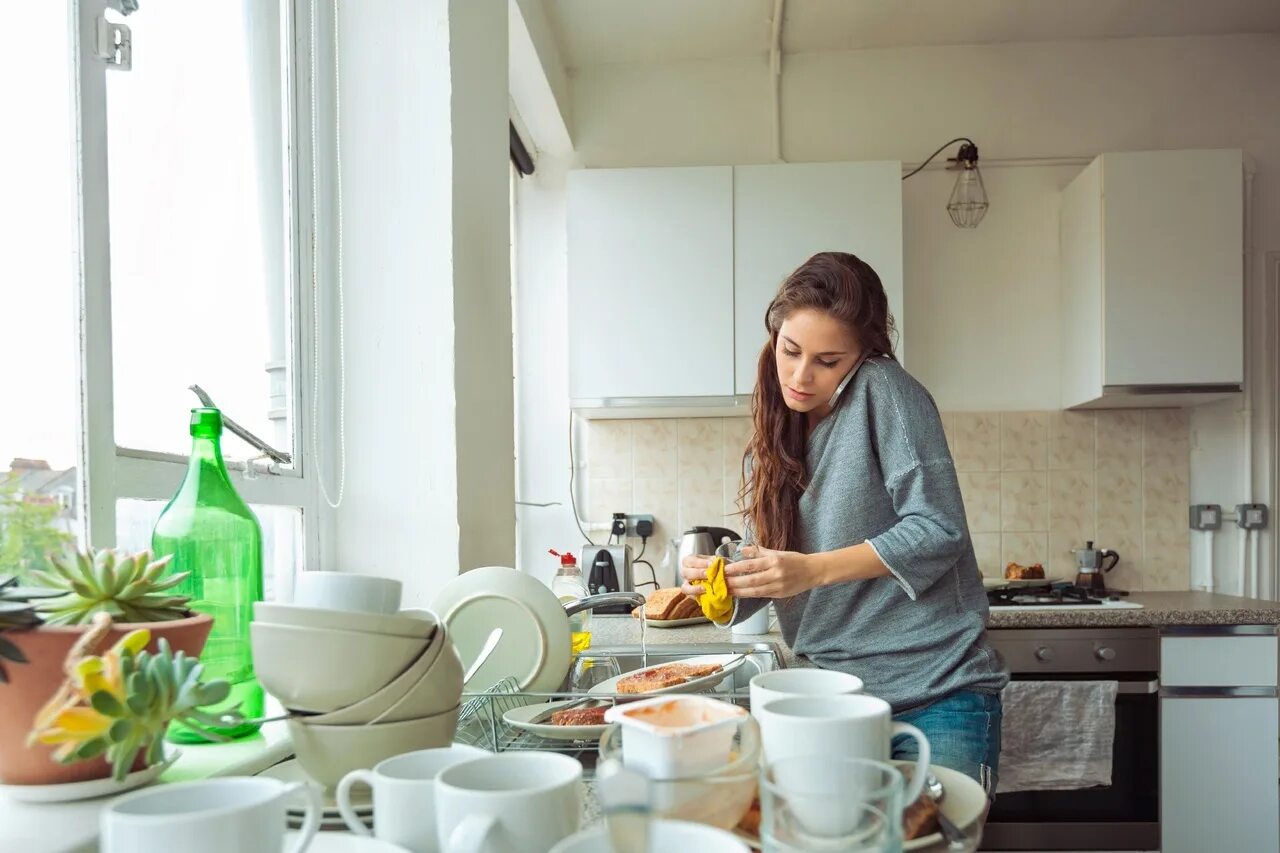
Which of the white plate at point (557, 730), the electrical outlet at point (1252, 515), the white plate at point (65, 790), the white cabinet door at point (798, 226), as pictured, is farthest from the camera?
the electrical outlet at point (1252, 515)

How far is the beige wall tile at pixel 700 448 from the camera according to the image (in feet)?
11.2

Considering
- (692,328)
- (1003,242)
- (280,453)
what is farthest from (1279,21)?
(280,453)

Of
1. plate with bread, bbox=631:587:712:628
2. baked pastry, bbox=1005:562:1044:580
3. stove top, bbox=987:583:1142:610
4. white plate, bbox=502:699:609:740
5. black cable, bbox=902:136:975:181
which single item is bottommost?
stove top, bbox=987:583:1142:610

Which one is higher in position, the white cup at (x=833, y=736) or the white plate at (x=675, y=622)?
the white cup at (x=833, y=736)

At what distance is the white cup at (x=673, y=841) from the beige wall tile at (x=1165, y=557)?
328 cm

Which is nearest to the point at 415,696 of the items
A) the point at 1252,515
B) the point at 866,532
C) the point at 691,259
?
the point at 866,532

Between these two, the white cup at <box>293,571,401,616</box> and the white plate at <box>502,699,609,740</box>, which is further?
the white plate at <box>502,699,609,740</box>

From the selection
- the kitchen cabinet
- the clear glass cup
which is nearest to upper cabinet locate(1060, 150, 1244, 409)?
the kitchen cabinet

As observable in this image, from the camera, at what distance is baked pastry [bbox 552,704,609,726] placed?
1016 millimetres

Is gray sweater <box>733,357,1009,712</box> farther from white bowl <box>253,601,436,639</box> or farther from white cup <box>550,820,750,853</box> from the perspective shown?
white cup <box>550,820,750,853</box>

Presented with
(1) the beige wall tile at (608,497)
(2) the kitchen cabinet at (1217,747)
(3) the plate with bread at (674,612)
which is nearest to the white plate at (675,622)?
(3) the plate with bread at (674,612)

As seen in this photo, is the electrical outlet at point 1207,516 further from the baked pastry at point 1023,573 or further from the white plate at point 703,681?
the white plate at point 703,681

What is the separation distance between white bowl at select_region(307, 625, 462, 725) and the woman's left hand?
643 mm

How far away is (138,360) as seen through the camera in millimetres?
1161
